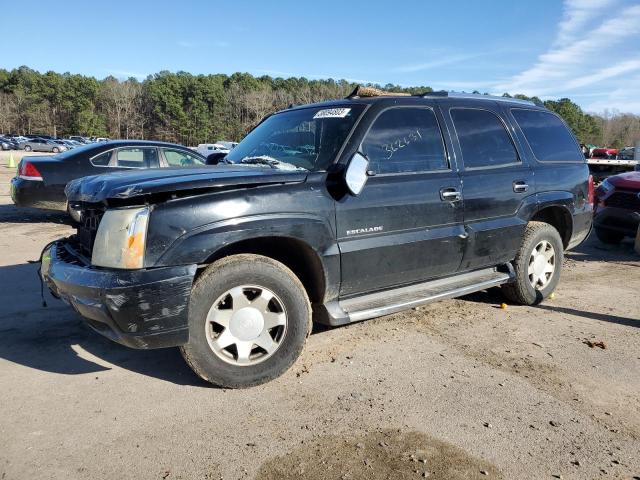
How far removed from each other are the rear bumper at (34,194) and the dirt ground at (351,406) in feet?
14.4

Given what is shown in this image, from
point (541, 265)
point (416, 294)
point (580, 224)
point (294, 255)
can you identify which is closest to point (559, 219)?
point (580, 224)

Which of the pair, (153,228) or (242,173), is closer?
(153,228)

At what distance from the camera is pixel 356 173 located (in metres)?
3.48

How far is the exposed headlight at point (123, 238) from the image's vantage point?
9.45ft

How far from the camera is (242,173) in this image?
3.33 metres

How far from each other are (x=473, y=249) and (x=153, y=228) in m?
2.70

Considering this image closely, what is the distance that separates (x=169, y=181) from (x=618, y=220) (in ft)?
24.9

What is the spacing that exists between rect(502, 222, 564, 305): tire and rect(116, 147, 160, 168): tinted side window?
6646 millimetres

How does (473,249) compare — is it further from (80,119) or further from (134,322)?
(80,119)

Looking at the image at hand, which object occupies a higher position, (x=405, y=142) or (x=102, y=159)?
(x=405, y=142)

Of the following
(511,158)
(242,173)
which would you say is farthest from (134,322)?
(511,158)

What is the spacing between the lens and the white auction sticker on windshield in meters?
3.98

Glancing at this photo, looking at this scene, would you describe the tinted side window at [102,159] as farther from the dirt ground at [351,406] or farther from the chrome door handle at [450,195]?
the chrome door handle at [450,195]

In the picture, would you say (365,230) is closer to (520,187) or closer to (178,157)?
(520,187)
